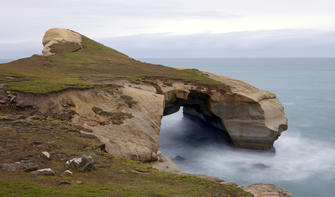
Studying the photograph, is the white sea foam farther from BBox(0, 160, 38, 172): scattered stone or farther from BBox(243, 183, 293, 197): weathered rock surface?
BBox(0, 160, 38, 172): scattered stone

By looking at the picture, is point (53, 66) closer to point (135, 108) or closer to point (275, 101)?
point (135, 108)

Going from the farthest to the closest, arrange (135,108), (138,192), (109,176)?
(135,108) → (109,176) → (138,192)

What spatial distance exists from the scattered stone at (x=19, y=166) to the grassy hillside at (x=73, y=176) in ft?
1.00

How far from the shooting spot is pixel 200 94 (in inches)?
1494

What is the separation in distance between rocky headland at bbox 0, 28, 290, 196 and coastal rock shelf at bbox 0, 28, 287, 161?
0.07m

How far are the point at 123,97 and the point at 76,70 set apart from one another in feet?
47.1

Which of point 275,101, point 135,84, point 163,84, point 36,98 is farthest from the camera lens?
point 275,101

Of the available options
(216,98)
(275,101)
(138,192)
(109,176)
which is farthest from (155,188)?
(275,101)

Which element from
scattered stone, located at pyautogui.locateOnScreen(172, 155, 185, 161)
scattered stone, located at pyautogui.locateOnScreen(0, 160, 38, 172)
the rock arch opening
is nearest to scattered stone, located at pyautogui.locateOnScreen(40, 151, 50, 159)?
scattered stone, located at pyautogui.locateOnScreen(0, 160, 38, 172)

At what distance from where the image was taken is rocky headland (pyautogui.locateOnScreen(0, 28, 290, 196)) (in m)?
23.1

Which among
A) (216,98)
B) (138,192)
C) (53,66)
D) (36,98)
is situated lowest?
(138,192)

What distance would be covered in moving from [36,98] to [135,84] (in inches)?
470

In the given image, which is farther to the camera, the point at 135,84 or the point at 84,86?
the point at 135,84

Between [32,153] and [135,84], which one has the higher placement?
[135,84]
